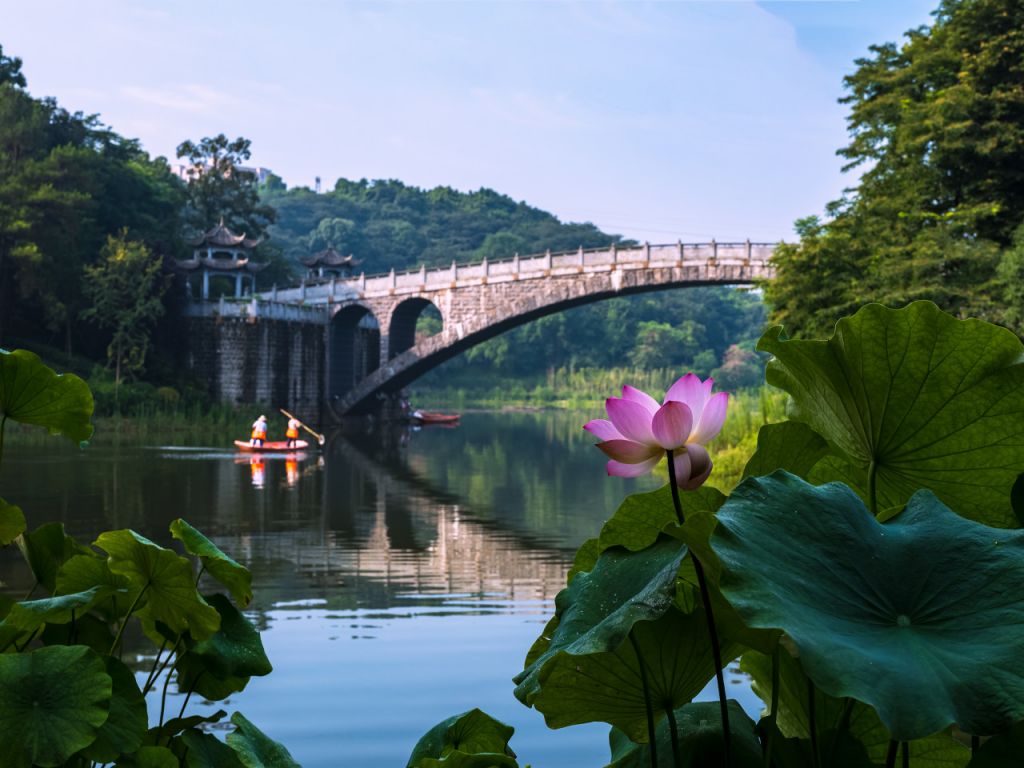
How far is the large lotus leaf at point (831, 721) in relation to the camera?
3.59ft

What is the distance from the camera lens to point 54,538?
1625 mm

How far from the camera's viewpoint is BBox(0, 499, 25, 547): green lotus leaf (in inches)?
63.2

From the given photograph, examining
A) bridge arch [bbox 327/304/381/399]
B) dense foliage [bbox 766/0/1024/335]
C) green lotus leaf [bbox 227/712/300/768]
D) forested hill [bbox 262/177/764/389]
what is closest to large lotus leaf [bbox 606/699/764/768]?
green lotus leaf [bbox 227/712/300/768]

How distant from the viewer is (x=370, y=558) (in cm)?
883

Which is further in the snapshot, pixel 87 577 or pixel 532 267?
pixel 532 267

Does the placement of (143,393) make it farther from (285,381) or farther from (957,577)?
(957,577)

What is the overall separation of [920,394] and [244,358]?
2579 cm

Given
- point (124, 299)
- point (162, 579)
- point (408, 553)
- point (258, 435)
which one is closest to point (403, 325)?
point (124, 299)

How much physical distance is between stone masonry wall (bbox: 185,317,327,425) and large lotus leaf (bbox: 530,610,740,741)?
25.5m

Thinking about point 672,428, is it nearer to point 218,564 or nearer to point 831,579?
point 831,579

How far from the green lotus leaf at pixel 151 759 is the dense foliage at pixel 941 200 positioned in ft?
38.6

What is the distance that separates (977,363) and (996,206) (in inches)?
519

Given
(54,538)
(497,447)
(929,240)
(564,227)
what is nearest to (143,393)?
(497,447)

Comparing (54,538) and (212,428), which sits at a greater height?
(54,538)
